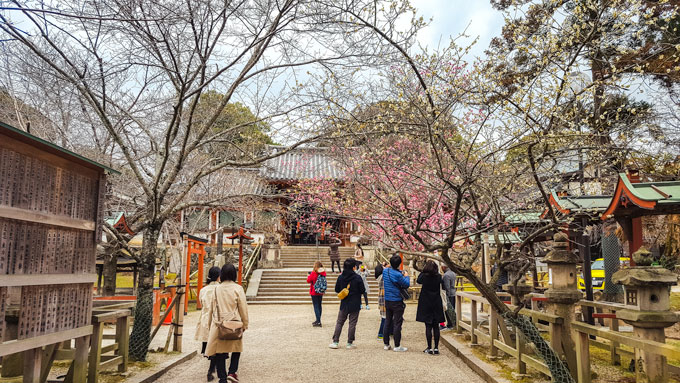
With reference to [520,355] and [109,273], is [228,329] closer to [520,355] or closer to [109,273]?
[520,355]

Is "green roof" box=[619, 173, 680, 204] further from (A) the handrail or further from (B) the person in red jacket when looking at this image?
(A) the handrail

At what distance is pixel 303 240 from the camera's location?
31141 mm

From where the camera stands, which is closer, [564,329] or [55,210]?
[55,210]

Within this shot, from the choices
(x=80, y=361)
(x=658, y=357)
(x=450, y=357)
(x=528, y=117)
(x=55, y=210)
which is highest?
(x=528, y=117)

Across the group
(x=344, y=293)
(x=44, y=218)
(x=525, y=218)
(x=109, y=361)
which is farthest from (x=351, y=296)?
(x=44, y=218)

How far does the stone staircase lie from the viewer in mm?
19152

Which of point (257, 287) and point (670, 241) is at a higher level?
point (670, 241)

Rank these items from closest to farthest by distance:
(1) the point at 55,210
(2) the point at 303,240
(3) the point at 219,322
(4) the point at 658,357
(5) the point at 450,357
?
1. (4) the point at 658,357
2. (1) the point at 55,210
3. (3) the point at 219,322
4. (5) the point at 450,357
5. (2) the point at 303,240

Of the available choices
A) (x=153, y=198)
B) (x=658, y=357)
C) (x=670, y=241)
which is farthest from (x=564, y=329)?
(x=670, y=241)

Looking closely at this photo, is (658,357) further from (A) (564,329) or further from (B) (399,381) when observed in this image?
(B) (399,381)

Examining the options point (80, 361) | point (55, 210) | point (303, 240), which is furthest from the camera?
point (303, 240)

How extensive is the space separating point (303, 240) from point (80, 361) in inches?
1017

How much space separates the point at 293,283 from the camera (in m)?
21.4

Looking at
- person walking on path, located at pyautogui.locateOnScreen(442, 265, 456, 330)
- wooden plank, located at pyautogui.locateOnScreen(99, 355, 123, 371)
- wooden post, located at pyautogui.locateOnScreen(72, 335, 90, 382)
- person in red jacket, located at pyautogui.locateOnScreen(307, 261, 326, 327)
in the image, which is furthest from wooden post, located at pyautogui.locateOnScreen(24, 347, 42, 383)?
person walking on path, located at pyautogui.locateOnScreen(442, 265, 456, 330)
